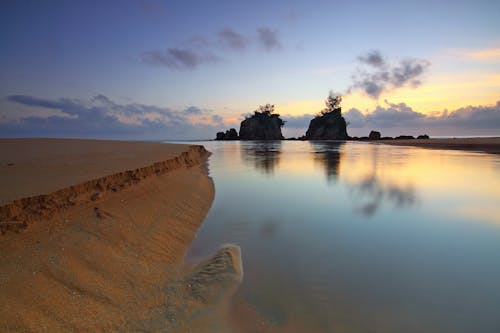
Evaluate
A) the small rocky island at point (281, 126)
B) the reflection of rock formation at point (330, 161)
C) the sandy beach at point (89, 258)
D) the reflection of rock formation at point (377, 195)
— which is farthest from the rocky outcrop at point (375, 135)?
A: the sandy beach at point (89, 258)

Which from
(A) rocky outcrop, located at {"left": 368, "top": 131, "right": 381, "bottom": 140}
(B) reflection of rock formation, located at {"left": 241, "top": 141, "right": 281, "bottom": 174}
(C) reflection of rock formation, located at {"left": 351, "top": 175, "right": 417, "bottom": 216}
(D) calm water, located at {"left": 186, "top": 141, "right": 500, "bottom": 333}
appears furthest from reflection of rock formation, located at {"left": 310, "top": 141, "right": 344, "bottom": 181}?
(A) rocky outcrop, located at {"left": 368, "top": 131, "right": 381, "bottom": 140}

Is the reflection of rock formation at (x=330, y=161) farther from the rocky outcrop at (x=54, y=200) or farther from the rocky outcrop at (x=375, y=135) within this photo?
the rocky outcrop at (x=375, y=135)

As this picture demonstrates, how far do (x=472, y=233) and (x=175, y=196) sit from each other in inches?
269

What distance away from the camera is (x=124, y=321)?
242 centimetres

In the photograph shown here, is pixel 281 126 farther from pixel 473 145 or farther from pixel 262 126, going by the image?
pixel 473 145

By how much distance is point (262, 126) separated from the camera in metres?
124

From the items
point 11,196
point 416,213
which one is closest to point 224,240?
point 11,196

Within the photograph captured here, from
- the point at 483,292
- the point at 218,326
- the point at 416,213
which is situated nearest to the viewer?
the point at 218,326

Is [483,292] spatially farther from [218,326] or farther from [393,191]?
[393,191]

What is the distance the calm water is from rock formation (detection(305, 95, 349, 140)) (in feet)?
349

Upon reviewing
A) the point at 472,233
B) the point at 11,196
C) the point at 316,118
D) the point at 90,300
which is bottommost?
the point at 472,233

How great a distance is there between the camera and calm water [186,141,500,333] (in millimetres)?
2842

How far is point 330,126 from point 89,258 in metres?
115

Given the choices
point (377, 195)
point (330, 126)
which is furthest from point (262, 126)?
point (377, 195)
